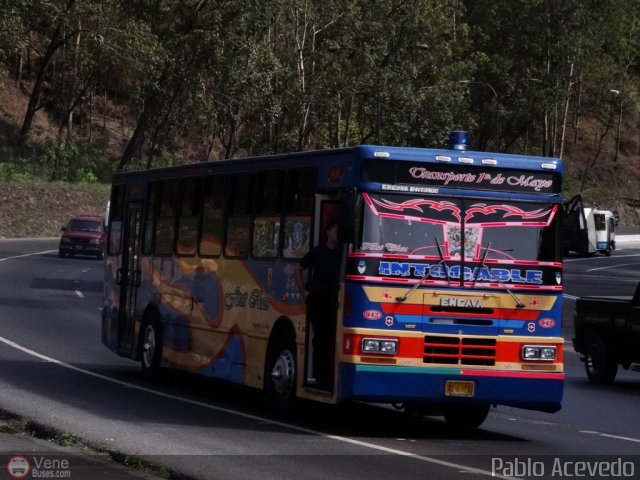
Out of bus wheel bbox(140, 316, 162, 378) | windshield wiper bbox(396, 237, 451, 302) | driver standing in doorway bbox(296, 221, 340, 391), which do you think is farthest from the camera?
Result: bus wheel bbox(140, 316, 162, 378)

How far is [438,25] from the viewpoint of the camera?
7481 cm

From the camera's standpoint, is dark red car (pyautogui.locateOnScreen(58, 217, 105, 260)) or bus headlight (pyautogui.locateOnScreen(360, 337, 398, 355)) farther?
dark red car (pyautogui.locateOnScreen(58, 217, 105, 260))

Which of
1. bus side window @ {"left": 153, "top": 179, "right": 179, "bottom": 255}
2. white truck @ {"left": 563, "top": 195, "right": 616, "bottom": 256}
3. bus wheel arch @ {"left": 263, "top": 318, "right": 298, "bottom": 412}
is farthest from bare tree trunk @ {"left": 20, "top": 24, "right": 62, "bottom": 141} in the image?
bus wheel arch @ {"left": 263, "top": 318, "right": 298, "bottom": 412}

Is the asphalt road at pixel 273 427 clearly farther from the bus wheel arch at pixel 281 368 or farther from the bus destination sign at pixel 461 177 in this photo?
the bus destination sign at pixel 461 177

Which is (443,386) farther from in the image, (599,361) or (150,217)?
(599,361)

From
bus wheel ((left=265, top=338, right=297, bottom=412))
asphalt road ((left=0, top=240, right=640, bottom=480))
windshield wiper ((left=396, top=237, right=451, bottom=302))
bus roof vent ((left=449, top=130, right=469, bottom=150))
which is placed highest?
bus roof vent ((left=449, top=130, right=469, bottom=150))

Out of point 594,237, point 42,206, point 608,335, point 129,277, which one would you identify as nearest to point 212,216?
point 129,277

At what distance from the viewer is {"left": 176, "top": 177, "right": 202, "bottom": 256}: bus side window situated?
→ 1733 cm

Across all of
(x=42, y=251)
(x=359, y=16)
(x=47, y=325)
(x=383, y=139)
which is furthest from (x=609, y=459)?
(x=359, y=16)

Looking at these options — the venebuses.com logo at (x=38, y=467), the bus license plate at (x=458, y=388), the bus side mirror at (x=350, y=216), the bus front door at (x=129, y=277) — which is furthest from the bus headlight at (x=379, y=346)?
the bus front door at (x=129, y=277)

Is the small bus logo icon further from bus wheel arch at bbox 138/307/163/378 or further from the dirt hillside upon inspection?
the dirt hillside

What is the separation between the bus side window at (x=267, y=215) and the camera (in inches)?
591

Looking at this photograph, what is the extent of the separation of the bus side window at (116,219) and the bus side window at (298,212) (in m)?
6.12

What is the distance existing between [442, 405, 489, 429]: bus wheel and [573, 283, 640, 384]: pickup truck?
262 inches
